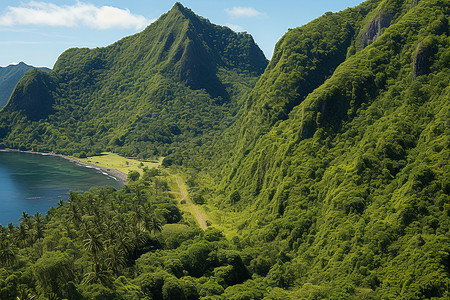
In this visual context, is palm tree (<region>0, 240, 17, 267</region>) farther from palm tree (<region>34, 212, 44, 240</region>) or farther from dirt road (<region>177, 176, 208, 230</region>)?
dirt road (<region>177, 176, 208, 230</region>)

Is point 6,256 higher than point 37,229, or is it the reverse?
point 6,256

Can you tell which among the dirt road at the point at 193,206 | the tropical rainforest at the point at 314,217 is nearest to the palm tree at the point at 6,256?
the tropical rainforest at the point at 314,217

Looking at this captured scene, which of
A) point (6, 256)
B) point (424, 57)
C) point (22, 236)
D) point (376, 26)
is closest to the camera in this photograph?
point (6, 256)

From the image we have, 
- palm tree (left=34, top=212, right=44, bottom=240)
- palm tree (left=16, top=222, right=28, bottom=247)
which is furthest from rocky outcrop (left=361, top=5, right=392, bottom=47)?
palm tree (left=16, top=222, right=28, bottom=247)

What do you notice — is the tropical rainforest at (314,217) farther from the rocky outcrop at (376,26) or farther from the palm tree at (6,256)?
the rocky outcrop at (376,26)

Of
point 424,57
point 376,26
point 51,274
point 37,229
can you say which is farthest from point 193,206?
point 376,26

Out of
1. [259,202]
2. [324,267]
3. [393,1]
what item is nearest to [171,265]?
[324,267]

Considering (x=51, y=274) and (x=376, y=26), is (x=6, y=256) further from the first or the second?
(x=376, y=26)

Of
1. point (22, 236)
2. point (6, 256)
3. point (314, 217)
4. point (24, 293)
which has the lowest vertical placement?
point (314, 217)
